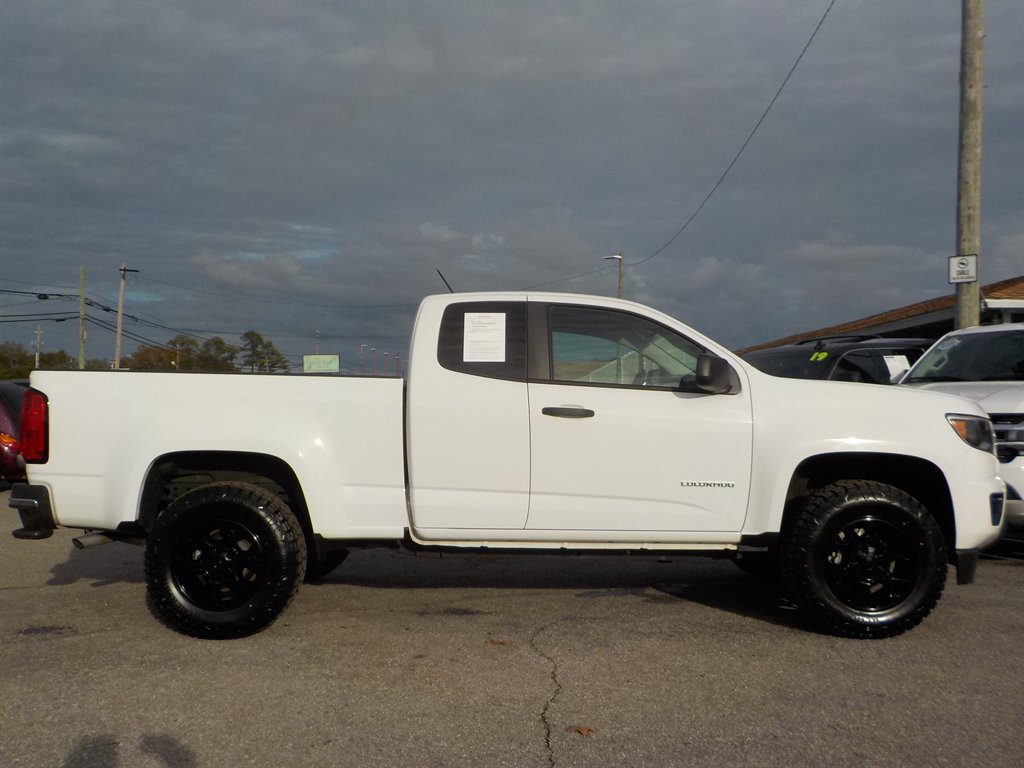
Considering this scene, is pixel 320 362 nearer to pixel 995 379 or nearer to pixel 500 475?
pixel 500 475

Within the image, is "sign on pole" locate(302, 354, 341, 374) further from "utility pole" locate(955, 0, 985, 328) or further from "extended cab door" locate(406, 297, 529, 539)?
"utility pole" locate(955, 0, 985, 328)

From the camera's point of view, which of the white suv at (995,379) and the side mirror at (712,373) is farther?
the white suv at (995,379)

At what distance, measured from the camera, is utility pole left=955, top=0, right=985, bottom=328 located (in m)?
11.9

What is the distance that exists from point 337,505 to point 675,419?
1.99 meters

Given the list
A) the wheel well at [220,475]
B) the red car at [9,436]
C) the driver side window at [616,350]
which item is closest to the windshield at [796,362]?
the driver side window at [616,350]

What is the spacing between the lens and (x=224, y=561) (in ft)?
17.3

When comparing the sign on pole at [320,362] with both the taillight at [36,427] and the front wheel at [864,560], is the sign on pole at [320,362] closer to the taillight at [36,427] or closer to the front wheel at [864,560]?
the taillight at [36,427]

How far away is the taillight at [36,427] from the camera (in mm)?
5273

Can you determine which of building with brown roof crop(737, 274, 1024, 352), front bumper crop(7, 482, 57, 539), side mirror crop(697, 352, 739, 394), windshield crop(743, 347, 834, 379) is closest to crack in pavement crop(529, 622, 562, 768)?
side mirror crop(697, 352, 739, 394)

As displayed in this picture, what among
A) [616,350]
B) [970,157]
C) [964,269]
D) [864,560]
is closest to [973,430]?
[864,560]

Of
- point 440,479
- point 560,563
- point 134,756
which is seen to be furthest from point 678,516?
point 134,756

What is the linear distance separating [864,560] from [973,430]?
1.02 m

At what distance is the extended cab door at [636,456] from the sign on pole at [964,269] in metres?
7.91

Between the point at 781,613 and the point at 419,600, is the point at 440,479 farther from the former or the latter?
the point at 781,613
